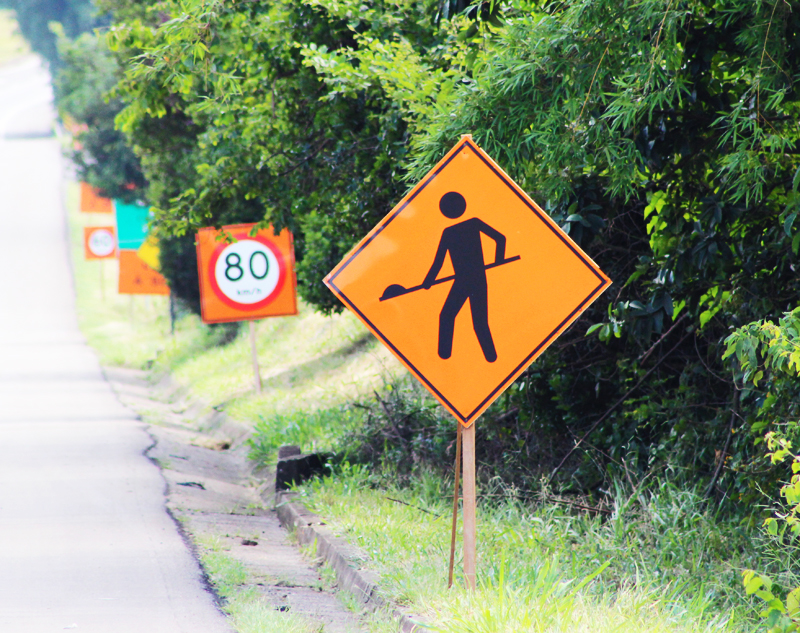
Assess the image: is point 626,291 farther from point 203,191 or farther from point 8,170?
point 8,170

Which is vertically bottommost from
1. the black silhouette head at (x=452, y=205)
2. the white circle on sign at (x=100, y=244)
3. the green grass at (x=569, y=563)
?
the green grass at (x=569, y=563)

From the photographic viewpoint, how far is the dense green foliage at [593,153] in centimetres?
504

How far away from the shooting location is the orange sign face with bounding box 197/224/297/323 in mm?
13367

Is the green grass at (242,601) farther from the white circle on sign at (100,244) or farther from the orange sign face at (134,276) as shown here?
the white circle on sign at (100,244)

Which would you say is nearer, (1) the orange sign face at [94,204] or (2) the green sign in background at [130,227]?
(2) the green sign in background at [130,227]

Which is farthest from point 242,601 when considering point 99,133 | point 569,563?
point 99,133

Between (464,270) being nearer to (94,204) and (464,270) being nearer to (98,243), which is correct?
(98,243)

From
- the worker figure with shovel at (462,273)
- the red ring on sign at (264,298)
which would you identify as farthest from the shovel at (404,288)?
the red ring on sign at (264,298)

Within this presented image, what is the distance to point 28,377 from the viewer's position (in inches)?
731

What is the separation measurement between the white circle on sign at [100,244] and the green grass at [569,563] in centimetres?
2189

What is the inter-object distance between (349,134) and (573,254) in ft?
15.9

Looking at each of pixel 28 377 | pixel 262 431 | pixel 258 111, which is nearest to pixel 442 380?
pixel 258 111

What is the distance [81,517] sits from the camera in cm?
786

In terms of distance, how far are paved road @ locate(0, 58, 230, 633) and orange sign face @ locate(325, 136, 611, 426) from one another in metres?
2.02
